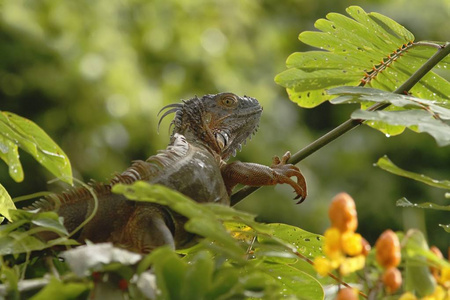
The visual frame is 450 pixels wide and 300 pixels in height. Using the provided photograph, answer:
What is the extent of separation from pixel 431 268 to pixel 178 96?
243 inches

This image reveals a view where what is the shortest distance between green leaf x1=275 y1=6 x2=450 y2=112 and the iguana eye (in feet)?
0.67

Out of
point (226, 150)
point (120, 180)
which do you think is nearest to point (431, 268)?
point (120, 180)

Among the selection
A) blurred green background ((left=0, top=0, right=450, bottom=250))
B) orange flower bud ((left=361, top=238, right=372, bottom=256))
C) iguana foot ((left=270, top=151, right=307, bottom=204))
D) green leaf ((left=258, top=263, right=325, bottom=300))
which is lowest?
blurred green background ((left=0, top=0, right=450, bottom=250))

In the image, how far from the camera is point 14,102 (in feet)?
21.6

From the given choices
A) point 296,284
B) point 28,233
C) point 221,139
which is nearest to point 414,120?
point 296,284

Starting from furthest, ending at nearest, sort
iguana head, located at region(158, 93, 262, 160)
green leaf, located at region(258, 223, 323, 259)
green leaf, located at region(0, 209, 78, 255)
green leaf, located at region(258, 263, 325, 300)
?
iguana head, located at region(158, 93, 262, 160) < green leaf, located at region(258, 223, 323, 259) < green leaf, located at region(258, 263, 325, 300) < green leaf, located at region(0, 209, 78, 255)

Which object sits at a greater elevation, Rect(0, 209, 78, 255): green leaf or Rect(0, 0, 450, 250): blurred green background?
Rect(0, 209, 78, 255): green leaf

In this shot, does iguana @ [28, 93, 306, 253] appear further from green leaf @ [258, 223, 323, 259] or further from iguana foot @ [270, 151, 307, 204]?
green leaf @ [258, 223, 323, 259]

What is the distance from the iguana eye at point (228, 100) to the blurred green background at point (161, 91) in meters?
3.79

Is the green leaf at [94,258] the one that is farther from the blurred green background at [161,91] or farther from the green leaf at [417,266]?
the blurred green background at [161,91]

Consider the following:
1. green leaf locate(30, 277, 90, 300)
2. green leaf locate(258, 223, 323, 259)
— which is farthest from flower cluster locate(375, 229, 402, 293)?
green leaf locate(258, 223, 323, 259)

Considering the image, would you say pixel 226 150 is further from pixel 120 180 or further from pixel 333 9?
pixel 333 9

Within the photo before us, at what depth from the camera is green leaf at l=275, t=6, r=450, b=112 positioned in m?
1.50

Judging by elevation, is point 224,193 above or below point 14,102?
above
